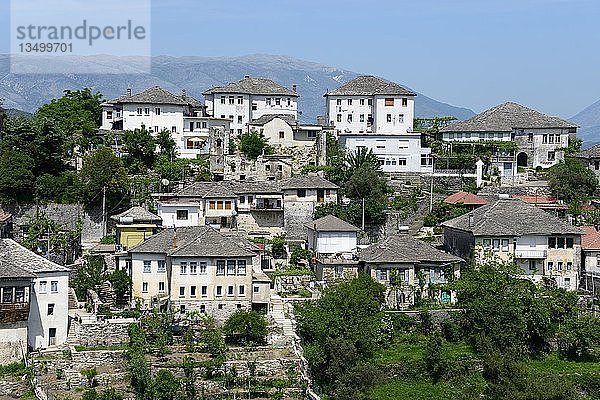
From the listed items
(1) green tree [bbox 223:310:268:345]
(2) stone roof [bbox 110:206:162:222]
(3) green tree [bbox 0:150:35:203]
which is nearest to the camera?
(1) green tree [bbox 223:310:268:345]

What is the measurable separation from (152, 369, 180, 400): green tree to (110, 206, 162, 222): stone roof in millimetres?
13988

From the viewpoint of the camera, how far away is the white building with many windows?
195 feet

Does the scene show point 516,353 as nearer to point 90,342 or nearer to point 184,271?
point 184,271

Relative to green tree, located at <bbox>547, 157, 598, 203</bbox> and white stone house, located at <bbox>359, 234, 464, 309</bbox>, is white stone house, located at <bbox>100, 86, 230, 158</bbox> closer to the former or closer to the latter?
white stone house, located at <bbox>359, 234, 464, 309</bbox>

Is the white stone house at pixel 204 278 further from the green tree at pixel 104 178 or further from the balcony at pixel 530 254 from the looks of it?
the balcony at pixel 530 254

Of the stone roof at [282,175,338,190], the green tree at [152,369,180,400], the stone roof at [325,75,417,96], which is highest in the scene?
the stone roof at [325,75,417,96]

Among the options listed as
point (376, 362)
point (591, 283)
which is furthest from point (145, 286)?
point (591, 283)

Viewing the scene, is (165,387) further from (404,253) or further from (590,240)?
(590,240)

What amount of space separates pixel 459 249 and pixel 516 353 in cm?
822

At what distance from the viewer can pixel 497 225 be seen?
45438mm

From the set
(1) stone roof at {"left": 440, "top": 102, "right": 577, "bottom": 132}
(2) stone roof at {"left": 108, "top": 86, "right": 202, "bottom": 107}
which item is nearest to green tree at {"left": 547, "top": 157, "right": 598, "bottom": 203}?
(1) stone roof at {"left": 440, "top": 102, "right": 577, "bottom": 132}

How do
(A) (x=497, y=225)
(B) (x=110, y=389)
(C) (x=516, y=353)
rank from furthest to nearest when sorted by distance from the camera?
(A) (x=497, y=225) < (C) (x=516, y=353) < (B) (x=110, y=389)

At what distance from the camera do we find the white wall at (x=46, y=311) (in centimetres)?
3594

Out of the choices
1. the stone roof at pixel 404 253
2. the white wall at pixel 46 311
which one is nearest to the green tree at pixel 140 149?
the stone roof at pixel 404 253
